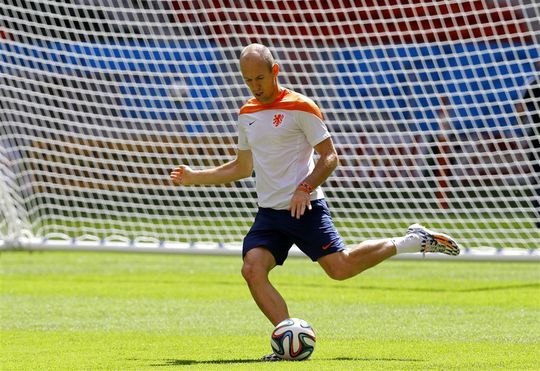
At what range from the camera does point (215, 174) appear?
276 inches

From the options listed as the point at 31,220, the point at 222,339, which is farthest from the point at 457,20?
the point at 222,339

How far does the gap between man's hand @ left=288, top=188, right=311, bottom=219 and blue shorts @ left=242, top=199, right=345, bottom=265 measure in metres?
0.24

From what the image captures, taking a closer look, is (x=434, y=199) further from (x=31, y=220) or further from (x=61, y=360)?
(x=61, y=360)

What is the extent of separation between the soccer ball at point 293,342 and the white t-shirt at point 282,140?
0.78 m

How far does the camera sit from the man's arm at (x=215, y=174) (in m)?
6.98

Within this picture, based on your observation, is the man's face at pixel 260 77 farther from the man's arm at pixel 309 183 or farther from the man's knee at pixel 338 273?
the man's knee at pixel 338 273

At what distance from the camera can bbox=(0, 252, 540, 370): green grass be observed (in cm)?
620

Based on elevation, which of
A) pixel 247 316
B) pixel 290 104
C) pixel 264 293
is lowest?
pixel 247 316

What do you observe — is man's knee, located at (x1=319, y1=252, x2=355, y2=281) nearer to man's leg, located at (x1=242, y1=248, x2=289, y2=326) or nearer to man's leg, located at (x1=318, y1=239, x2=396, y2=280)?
man's leg, located at (x1=318, y1=239, x2=396, y2=280)

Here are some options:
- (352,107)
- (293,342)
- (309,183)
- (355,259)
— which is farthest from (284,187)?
(352,107)

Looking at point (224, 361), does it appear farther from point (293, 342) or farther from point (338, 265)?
point (338, 265)

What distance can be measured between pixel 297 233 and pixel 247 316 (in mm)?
2184

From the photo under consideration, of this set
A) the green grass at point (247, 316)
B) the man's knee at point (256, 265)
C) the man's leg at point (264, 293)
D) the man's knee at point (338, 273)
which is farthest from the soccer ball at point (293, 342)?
the man's knee at point (338, 273)

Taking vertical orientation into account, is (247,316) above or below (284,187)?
below
